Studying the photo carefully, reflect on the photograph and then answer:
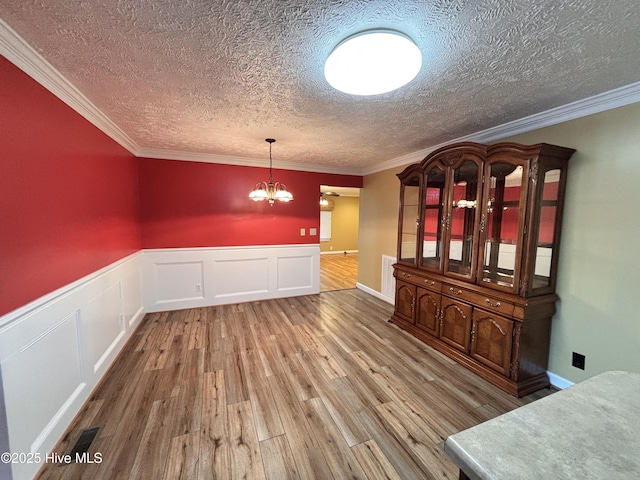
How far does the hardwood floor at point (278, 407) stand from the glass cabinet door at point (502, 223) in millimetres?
1004

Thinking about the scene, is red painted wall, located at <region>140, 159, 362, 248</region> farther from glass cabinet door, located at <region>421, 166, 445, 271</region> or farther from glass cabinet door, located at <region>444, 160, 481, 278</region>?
glass cabinet door, located at <region>444, 160, 481, 278</region>

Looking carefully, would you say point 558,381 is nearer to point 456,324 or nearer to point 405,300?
point 456,324

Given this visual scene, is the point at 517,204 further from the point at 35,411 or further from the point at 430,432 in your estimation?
the point at 35,411

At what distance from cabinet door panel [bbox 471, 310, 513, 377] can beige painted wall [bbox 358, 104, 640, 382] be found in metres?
0.51

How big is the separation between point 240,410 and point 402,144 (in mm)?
3296

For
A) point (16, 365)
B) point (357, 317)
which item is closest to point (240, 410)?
point (16, 365)

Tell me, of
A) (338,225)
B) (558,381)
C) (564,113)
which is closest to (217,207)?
(564,113)

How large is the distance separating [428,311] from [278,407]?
194 centimetres

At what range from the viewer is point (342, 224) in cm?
948

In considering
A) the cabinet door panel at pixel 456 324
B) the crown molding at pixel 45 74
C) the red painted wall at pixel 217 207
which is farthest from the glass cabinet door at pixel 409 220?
the crown molding at pixel 45 74

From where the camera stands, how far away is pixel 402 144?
327 centimetres

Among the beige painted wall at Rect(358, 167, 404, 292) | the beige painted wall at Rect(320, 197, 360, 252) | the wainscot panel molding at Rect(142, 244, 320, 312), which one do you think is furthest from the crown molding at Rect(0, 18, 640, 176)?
the beige painted wall at Rect(320, 197, 360, 252)

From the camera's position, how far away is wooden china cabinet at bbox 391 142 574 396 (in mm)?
2143

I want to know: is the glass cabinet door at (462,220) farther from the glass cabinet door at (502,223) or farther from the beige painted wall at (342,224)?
the beige painted wall at (342,224)
